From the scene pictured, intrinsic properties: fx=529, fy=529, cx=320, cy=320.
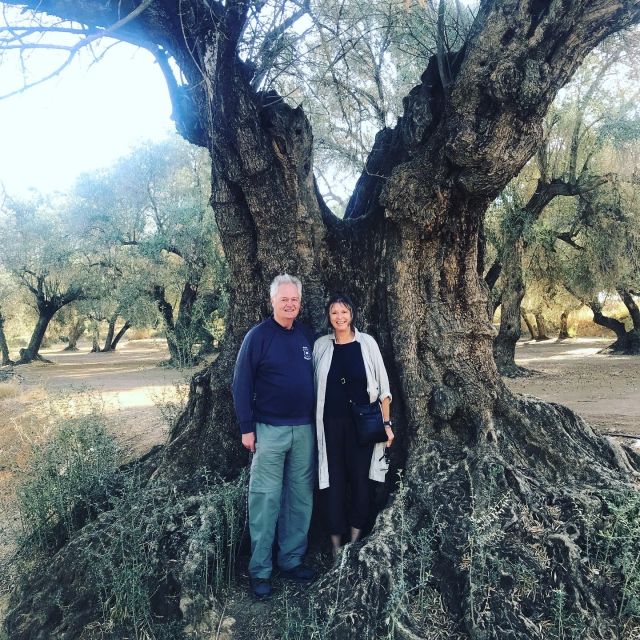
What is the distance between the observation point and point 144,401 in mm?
12375

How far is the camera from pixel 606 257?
14953mm

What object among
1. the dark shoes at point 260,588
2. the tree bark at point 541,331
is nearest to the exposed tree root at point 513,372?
the dark shoes at point 260,588

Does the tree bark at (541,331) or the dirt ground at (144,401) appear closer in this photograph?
the dirt ground at (144,401)

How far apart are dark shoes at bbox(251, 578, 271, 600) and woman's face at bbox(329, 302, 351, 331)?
1.84 meters

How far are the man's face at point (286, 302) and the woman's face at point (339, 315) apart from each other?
0.89 ft

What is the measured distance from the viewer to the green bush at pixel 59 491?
4.29m

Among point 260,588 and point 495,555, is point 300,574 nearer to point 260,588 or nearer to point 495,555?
point 260,588

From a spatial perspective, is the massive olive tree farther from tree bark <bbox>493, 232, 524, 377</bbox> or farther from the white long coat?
tree bark <bbox>493, 232, 524, 377</bbox>

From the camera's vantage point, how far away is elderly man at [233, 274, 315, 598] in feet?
12.0

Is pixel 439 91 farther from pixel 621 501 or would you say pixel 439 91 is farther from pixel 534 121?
pixel 621 501

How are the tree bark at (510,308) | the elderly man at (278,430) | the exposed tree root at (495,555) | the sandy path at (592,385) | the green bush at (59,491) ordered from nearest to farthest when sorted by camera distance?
1. the exposed tree root at (495,555)
2. the elderly man at (278,430)
3. the green bush at (59,491)
4. the sandy path at (592,385)
5. the tree bark at (510,308)

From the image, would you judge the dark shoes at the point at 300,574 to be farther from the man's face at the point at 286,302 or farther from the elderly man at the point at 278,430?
the man's face at the point at 286,302

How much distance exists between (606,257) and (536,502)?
1338 cm

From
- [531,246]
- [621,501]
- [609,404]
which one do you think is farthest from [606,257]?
[621,501]
